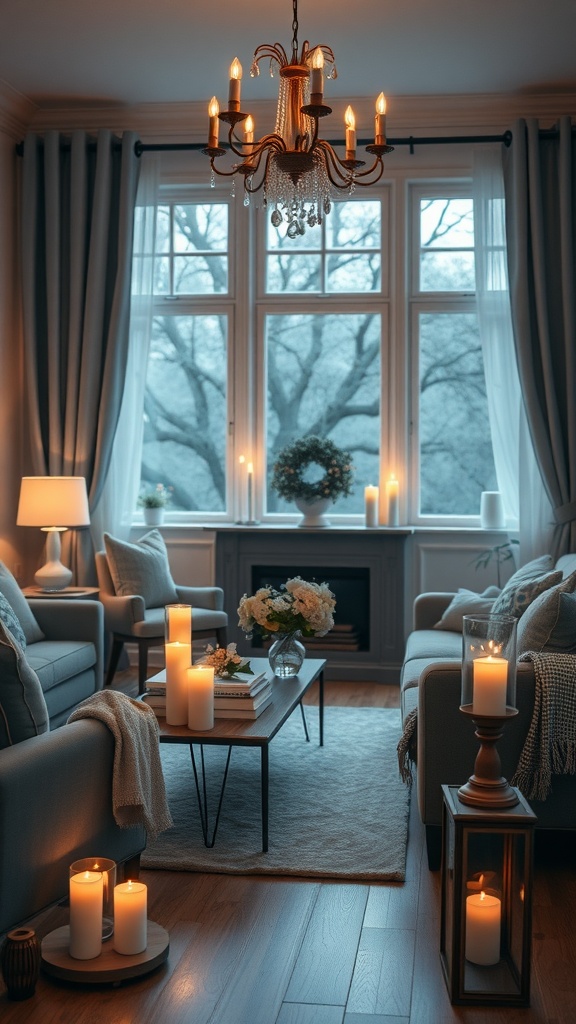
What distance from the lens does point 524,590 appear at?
165 inches

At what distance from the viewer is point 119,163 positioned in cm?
625

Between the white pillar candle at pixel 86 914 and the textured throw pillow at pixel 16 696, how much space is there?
0.39 m

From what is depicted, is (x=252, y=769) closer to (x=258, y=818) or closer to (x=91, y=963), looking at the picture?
(x=258, y=818)

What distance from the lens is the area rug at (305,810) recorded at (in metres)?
3.30

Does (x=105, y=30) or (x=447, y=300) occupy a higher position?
(x=105, y=30)

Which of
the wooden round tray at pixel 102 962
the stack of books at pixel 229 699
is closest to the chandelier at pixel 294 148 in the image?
the stack of books at pixel 229 699

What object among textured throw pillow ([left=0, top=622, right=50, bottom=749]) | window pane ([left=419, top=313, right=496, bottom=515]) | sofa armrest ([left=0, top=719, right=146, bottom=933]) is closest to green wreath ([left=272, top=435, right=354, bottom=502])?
window pane ([left=419, top=313, right=496, bottom=515])

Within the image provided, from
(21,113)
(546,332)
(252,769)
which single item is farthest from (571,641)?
(21,113)

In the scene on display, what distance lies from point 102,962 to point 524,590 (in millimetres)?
2306

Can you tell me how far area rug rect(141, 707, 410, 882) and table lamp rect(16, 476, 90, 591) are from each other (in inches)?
55.1

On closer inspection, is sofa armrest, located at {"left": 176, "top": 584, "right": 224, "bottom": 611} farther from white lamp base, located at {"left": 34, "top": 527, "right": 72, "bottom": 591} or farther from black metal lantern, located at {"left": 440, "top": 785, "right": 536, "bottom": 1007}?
black metal lantern, located at {"left": 440, "top": 785, "right": 536, "bottom": 1007}

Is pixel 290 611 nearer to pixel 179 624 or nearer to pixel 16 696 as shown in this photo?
pixel 179 624

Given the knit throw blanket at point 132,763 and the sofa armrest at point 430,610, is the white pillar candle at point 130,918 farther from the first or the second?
the sofa armrest at point 430,610

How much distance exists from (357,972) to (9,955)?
2.76 feet
